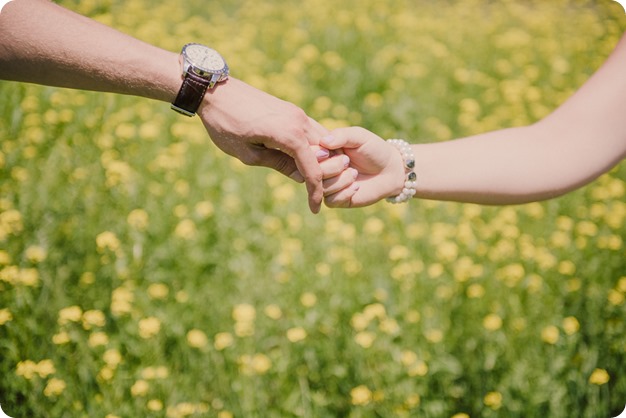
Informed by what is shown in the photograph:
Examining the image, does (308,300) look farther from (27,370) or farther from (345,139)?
(27,370)

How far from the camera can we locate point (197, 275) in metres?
2.56

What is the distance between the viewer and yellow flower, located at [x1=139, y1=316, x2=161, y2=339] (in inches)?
83.3

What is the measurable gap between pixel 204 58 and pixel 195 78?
76mm

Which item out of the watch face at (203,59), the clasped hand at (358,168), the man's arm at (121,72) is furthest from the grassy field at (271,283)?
the watch face at (203,59)

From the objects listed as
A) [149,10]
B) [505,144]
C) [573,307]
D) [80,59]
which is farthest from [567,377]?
[149,10]

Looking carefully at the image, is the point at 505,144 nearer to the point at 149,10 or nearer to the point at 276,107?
the point at 276,107

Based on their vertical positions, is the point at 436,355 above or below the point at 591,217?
below

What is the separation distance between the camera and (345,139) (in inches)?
73.7

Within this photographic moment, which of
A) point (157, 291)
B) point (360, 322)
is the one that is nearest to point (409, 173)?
point (360, 322)

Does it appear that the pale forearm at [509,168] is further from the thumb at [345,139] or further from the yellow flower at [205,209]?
the yellow flower at [205,209]

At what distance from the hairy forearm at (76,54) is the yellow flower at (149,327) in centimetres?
77

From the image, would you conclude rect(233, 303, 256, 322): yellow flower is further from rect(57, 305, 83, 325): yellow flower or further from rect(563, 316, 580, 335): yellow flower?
rect(563, 316, 580, 335): yellow flower

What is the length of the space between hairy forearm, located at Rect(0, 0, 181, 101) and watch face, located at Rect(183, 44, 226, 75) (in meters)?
0.04

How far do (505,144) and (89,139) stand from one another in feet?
6.27
